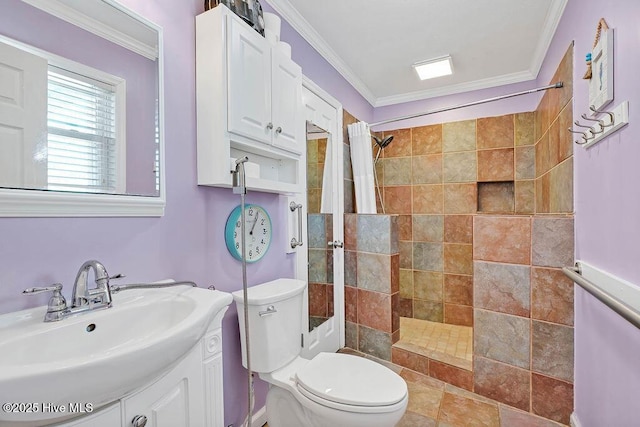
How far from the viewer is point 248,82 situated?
54.6 inches

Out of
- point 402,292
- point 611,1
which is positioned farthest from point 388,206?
point 611,1

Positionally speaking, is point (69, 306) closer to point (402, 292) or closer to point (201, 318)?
point (201, 318)

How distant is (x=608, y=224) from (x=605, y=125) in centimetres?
39

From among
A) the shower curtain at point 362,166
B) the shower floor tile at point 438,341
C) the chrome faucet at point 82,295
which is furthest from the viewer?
the shower curtain at point 362,166

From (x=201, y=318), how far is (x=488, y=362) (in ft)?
6.07

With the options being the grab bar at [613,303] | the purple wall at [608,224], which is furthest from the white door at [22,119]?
the purple wall at [608,224]

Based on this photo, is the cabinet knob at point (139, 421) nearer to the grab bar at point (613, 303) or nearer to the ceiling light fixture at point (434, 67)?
the grab bar at point (613, 303)

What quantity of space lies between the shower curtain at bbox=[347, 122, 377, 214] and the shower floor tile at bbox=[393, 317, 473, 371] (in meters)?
1.16

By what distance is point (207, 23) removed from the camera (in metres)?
1.30

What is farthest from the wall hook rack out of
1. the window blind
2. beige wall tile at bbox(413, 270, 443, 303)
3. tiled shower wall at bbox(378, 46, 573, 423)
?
beige wall tile at bbox(413, 270, 443, 303)

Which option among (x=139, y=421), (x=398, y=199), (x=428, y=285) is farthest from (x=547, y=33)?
(x=139, y=421)

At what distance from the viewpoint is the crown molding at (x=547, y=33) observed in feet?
6.10

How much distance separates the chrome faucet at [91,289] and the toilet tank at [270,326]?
596 mm

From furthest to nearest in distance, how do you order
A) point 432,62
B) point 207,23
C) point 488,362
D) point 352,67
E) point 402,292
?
point 402,292, point 352,67, point 432,62, point 488,362, point 207,23
